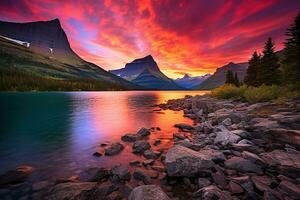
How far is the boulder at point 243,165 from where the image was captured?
742 cm

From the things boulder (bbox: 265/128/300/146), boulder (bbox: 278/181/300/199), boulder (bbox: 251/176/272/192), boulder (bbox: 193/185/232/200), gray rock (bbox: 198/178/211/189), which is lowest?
gray rock (bbox: 198/178/211/189)

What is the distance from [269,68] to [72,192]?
3614cm

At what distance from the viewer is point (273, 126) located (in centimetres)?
1054

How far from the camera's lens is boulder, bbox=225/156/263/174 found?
7.42 meters

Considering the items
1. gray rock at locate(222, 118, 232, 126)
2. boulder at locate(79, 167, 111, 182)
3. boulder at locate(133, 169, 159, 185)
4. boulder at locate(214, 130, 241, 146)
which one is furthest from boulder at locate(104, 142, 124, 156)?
gray rock at locate(222, 118, 232, 126)

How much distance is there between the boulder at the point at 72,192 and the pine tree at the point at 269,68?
34645 millimetres

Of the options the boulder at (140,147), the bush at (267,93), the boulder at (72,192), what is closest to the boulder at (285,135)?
the boulder at (140,147)

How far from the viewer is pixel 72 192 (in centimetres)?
653

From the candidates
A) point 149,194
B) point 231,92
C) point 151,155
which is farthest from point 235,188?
point 231,92

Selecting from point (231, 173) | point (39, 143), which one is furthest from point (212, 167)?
point (39, 143)

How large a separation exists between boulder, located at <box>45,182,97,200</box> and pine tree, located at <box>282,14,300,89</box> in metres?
25.3

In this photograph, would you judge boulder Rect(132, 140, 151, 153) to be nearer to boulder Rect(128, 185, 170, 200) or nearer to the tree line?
boulder Rect(128, 185, 170, 200)

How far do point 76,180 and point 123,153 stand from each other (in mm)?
4235

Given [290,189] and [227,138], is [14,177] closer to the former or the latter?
[290,189]
